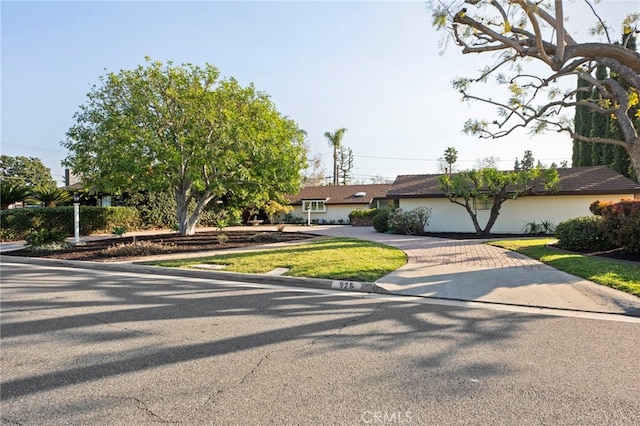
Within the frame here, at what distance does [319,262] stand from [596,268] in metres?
6.74

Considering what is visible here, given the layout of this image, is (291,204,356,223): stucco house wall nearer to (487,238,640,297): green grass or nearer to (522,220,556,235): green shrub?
(522,220,556,235): green shrub

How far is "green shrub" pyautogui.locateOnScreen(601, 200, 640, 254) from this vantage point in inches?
396

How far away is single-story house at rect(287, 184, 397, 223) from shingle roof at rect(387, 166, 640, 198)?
9.52 m

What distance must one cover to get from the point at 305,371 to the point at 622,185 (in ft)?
73.9

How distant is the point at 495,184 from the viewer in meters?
18.5

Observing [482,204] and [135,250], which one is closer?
[135,250]

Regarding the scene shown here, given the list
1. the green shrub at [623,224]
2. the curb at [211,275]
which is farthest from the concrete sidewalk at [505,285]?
the green shrub at [623,224]

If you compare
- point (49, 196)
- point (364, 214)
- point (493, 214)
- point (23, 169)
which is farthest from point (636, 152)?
point (23, 169)

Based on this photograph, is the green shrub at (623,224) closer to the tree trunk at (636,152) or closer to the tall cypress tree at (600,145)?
the tree trunk at (636,152)

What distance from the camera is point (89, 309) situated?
6.02 metres

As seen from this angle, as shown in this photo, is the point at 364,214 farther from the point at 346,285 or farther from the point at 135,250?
the point at 346,285

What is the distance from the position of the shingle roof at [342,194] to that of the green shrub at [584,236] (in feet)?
73.9

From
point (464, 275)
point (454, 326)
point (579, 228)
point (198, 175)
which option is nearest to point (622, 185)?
point (579, 228)

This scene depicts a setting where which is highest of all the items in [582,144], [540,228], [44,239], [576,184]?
[582,144]
